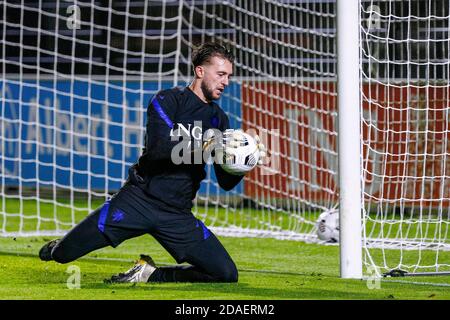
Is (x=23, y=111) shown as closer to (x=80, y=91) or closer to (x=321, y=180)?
(x=80, y=91)

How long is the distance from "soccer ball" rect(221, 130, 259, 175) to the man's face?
46 centimetres

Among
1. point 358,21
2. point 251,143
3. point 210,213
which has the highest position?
point 358,21

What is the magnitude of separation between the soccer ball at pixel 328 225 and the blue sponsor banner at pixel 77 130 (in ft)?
11.9

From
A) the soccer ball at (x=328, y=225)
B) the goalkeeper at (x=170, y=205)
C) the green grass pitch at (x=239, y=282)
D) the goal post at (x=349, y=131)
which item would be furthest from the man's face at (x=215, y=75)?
the soccer ball at (x=328, y=225)

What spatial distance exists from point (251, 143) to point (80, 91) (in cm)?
759

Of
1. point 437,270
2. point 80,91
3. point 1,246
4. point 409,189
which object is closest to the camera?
point 437,270

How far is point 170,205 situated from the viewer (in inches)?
280

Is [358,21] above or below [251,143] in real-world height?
above

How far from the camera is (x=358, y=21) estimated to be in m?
7.45

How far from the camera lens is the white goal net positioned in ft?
35.8

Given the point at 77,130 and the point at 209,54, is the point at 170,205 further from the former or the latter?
the point at 77,130

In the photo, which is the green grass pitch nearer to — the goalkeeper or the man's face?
the goalkeeper

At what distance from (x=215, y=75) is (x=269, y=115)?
5736mm
